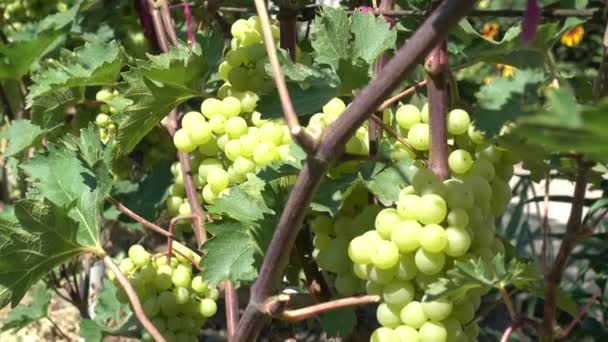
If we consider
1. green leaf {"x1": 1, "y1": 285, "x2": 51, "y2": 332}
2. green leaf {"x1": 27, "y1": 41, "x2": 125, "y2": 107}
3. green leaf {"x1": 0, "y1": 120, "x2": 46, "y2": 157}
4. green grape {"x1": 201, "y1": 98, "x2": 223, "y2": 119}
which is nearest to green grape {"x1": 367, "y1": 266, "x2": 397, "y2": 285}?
green grape {"x1": 201, "y1": 98, "x2": 223, "y2": 119}

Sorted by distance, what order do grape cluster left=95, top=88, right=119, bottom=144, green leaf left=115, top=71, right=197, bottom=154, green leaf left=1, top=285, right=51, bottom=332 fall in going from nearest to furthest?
green leaf left=115, top=71, right=197, bottom=154 < grape cluster left=95, top=88, right=119, bottom=144 < green leaf left=1, top=285, right=51, bottom=332

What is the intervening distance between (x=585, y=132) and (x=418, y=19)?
2.09ft

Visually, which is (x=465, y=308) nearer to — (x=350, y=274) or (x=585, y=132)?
(x=350, y=274)

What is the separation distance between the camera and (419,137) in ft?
2.58

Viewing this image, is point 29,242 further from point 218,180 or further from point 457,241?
point 457,241

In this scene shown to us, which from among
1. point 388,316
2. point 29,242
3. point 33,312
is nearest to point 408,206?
point 388,316

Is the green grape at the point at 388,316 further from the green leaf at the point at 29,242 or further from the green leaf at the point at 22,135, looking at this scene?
the green leaf at the point at 22,135

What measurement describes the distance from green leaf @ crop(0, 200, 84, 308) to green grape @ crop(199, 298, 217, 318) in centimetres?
28

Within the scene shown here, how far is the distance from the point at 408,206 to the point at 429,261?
0.05m

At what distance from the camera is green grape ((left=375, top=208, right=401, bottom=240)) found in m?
0.72

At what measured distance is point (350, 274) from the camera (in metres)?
0.84

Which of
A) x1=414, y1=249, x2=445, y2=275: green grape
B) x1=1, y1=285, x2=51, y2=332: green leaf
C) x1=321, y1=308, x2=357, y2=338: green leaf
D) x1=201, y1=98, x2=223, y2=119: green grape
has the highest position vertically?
x1=201, y1=98, x2=223, y2=119: green grape

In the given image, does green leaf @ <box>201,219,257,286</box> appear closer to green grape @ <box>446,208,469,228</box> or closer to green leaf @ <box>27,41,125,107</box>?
green grape @ <box>446,208,469,228</box>

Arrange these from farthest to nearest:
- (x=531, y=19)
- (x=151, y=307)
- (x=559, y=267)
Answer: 1. (x=151, y=307)
2. (x=559, y=267)
3. (x=531, y=19)
